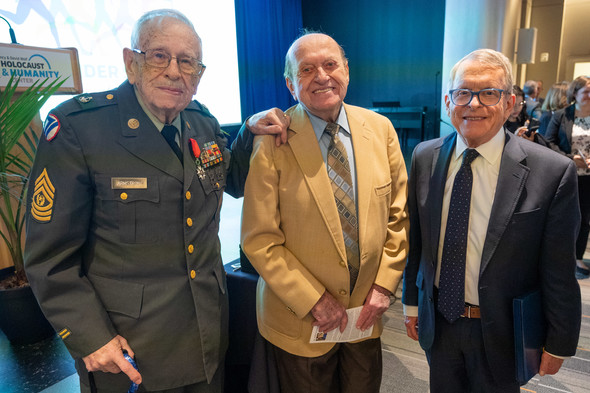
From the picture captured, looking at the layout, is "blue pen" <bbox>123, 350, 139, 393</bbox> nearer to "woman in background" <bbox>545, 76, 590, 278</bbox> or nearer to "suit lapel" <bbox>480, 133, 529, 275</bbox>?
"suit lapel" <bbox>480, 133, 529, 275</bbox>

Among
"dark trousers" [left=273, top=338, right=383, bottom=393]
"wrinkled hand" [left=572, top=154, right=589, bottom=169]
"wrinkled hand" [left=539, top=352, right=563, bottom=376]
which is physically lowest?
"dark trousers" [left=273, top=338, right=383, bottom=393]

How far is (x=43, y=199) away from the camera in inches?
39.5

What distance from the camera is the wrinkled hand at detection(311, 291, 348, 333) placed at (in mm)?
1241

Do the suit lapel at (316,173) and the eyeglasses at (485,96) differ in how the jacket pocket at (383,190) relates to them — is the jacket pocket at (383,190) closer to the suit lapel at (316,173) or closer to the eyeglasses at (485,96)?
the suit lapel at (316,173)

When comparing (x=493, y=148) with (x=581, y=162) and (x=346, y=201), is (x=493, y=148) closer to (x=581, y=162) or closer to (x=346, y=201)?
(x=346, y=201)

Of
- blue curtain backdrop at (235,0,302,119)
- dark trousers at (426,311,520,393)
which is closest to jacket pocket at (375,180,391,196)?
dark trousers at (426,311,520,393)

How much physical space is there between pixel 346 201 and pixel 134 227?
0.65m

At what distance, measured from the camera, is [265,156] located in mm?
1242

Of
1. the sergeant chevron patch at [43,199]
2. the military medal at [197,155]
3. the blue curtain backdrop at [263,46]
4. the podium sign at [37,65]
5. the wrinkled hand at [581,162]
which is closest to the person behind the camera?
the sergeant chevron patch at [43,199]

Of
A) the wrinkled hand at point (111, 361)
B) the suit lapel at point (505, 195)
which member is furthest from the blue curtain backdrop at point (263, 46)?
the wrinkled hand at point (111, 361)

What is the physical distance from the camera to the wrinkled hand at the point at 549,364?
1238mm

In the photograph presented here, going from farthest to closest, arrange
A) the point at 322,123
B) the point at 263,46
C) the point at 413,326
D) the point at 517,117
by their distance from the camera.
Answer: the point at 263,46, the point at 517,117, the point at 413,326, the point at 322,123

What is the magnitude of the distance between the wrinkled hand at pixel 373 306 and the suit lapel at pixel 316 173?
0.19 m

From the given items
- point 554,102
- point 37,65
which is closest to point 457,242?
point 37,65
